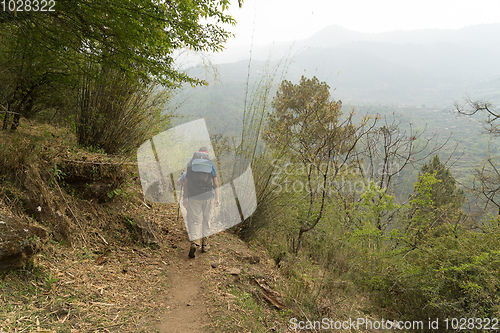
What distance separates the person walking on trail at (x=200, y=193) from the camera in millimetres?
4242

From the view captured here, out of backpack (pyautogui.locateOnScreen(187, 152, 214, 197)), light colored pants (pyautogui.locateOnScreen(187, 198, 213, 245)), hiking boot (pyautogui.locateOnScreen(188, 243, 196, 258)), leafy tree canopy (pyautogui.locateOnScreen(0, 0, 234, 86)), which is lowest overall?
hiking boot (pyautogui.locateOnScreen(188, 243, 196, 258))

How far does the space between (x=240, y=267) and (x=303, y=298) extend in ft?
3.29

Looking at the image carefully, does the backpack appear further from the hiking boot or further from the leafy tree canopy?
the leafy tree canopy

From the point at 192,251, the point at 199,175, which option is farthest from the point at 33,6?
the point at 192,251

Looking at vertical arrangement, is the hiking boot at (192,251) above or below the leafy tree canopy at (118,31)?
below

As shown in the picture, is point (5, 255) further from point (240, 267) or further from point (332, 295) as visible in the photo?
point (332, 295)

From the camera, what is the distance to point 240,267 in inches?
157

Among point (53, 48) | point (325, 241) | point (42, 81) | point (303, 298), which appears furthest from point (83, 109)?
point (325, 241)

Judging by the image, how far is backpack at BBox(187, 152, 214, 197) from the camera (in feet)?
13.9

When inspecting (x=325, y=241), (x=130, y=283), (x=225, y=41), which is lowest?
(x=325, y=241)

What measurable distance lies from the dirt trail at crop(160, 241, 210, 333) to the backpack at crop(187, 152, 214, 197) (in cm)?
103

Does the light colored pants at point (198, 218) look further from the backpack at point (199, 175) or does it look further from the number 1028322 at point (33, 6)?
the number 1028322 at point (33, 6)

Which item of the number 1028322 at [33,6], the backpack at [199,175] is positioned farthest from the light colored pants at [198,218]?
the number 1028322 at [33,6]

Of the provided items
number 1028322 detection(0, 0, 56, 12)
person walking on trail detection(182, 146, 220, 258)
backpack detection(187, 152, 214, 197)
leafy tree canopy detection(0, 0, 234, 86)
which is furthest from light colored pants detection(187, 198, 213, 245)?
number 1028322 detection(0, 0, 56, 12)
